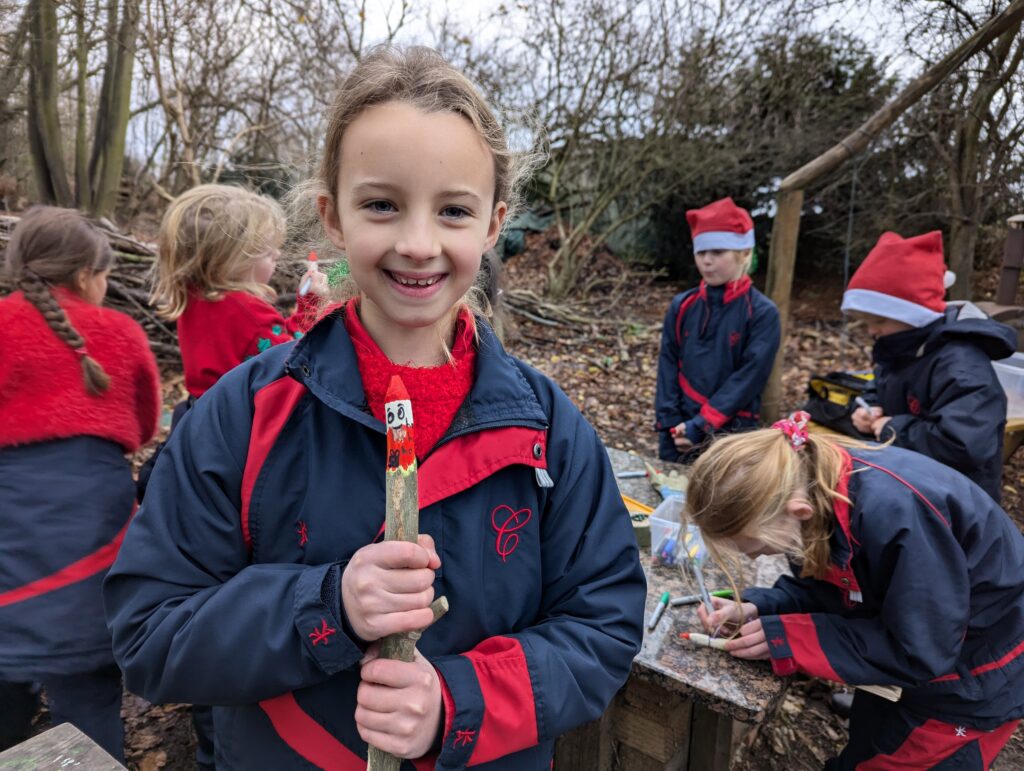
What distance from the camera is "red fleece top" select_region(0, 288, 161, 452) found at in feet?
7.21

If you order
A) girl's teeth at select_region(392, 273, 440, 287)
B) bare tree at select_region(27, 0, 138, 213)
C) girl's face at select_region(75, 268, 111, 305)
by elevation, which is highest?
bare tree at select_region(27, 0, 138, 213)

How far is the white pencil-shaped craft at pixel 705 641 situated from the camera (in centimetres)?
201

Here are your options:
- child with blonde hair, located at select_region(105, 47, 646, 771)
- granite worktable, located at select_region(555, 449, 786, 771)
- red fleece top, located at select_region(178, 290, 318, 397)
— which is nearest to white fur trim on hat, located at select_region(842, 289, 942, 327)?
granite worktable, located at select_region(555, 449, 786, 771)

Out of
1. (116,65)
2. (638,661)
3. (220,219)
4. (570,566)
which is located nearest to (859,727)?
(638,661)

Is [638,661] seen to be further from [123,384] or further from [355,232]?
[123,384]

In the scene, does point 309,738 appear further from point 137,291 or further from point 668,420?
point 137,291

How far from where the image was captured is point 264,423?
117 centimetres

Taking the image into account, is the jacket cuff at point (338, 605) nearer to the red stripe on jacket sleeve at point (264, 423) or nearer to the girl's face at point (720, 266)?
the red stripe on jacket sleeve at point (264, 423)

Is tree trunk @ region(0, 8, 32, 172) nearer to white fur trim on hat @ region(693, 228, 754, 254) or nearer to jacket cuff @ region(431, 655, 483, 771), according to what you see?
white fur trim on hat @ region(693, 228, 754, 254)

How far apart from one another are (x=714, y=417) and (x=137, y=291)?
550 cm

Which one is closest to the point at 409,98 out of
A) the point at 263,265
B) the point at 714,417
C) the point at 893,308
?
the point at 263,265

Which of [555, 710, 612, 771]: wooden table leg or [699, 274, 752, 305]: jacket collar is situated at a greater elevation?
[699, 274, 752, 305]: jacket collar

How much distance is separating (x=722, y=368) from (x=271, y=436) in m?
3.49

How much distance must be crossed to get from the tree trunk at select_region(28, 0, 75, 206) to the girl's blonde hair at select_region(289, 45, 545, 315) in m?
7.98
